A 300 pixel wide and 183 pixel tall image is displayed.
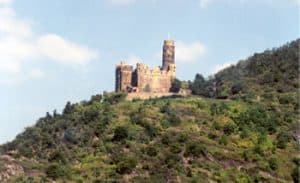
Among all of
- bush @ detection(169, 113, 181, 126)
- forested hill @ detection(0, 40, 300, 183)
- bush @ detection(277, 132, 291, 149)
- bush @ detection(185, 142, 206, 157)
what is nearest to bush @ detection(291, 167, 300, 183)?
forested hill @ detection(0, 40, 300, 183)

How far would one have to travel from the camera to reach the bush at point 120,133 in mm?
55281

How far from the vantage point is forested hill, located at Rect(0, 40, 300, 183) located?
1829 inches

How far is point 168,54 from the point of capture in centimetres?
9350

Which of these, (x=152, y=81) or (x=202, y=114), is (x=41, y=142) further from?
(x=152, y=81)

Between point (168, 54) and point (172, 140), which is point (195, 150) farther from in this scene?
point (168, 54)

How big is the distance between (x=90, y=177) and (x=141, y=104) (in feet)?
75.2

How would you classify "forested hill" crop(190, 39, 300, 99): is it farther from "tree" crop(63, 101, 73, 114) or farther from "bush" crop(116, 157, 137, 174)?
"bush" crop(116, 157, 137, 174)

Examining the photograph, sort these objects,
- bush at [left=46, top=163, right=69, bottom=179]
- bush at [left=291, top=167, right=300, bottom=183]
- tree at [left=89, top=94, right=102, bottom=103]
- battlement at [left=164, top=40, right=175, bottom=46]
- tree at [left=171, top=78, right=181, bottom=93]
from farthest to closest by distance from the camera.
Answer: battlement at [left=164, top=40, right=175, bottom=46]
tree at [left=171, top=78, right=181, bottom=93]
tree at [left=89, top=94, right=102, bottom=103]
bush at [left=291, top=167, right=300, bottom=183]
bush at [left=46, top=163, right=69, bottom=179]

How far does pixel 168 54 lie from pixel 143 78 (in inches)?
276

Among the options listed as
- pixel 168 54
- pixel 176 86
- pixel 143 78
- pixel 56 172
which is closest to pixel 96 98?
pixel 143 78

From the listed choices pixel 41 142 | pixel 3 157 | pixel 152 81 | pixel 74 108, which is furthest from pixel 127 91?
pixel 3 157

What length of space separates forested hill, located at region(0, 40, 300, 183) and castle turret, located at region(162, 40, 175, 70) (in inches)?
644

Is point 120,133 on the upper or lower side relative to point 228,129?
lower

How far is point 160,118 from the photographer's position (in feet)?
199
